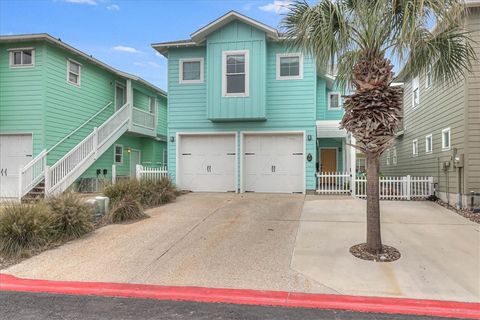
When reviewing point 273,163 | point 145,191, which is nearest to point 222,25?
point 273,163

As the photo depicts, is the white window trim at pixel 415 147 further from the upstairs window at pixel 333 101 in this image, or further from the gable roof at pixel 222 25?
the gable roof at pixel 222 25

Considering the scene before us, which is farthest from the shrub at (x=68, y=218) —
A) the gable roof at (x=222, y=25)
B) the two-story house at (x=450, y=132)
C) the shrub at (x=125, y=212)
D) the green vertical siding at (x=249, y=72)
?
the gable roof at (x=222, y=25)

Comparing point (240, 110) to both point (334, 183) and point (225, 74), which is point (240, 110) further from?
point (334, 183)

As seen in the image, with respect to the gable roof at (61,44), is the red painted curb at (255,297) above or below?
below

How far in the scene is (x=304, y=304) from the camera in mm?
5211

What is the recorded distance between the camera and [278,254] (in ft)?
24.0

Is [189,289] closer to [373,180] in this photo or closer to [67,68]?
[373,180]

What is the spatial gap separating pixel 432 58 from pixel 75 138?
46.7 feet

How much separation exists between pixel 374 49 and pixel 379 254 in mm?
3787

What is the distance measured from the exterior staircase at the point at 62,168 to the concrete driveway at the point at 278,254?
458 centimetres

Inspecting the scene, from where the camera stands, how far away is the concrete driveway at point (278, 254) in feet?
19.6

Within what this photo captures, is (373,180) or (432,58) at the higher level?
(432,58)

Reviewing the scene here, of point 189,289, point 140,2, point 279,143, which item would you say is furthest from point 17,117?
point 189,289

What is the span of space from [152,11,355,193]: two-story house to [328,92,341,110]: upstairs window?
5.95m
